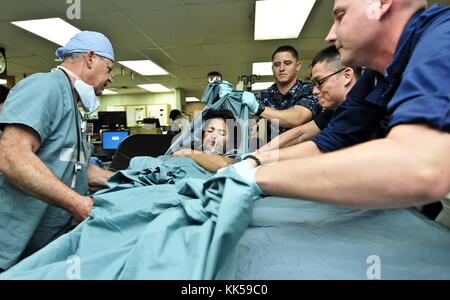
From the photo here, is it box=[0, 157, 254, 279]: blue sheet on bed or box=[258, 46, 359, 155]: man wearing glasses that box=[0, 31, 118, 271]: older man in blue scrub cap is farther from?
box=[258, 46, 359, 155]: man wearing glasses

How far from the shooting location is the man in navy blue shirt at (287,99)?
1.73 metres

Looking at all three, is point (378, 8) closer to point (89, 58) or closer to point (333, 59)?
point (333, 59)

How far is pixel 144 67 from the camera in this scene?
5.38 metres

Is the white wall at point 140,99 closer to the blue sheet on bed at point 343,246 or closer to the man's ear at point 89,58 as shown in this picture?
the man's ear at point 89,58

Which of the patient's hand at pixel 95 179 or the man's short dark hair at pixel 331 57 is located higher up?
the man's short dark hair at pixel 331 57

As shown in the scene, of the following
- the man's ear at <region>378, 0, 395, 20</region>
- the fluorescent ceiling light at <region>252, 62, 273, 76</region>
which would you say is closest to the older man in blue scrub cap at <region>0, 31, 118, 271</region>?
the man's ear at <region>378, 0, 395, 20</region>

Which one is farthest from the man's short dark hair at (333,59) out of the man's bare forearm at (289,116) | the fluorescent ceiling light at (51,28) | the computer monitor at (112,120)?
the computer monitor at (112,120)

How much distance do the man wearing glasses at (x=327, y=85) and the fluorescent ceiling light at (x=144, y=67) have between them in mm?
4025

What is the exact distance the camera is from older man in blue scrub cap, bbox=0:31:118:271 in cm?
95

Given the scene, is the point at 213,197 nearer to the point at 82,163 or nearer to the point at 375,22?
the point at 375,22

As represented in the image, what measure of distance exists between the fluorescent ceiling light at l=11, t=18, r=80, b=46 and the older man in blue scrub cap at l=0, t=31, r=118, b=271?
2560 mm

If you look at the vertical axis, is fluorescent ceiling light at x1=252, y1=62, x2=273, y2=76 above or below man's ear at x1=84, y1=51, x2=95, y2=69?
above

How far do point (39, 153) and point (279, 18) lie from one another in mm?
2954
